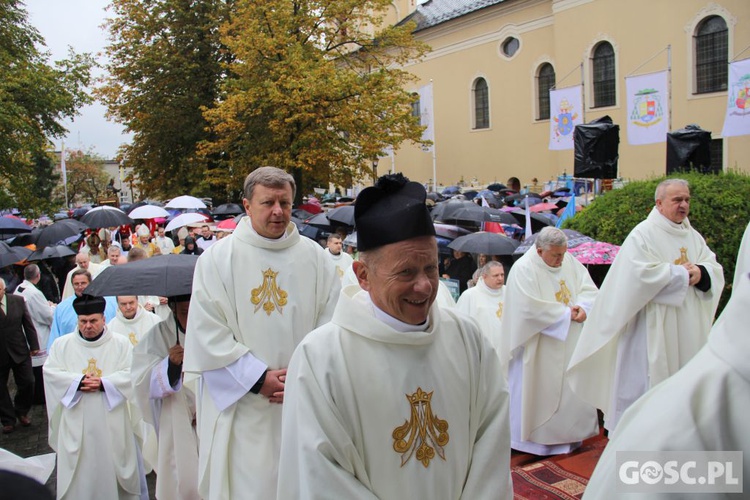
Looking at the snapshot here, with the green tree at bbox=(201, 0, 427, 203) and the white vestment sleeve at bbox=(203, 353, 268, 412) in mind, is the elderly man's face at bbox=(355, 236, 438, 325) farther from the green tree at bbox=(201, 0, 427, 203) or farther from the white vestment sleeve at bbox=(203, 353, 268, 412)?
the green tree at bbox=(201, 0, 427, 203)

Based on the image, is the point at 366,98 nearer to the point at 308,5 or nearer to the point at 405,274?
the point at 308,5

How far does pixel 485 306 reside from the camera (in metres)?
7.41

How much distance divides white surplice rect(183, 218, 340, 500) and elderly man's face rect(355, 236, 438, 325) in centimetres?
162

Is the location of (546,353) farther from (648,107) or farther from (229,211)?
(229,211)

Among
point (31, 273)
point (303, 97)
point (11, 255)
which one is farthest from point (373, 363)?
point (303, 97)

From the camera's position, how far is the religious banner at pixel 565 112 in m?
22.7

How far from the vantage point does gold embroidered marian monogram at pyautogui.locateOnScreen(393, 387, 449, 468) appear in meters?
2.61

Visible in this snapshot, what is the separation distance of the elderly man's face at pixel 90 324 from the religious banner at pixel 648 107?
16623 mm

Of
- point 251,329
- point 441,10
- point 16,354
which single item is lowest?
point 16,354

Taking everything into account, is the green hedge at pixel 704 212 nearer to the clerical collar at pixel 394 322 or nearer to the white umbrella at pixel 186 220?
the clerical collar at pixel 394 322

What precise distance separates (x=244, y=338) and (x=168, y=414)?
4.54 feet

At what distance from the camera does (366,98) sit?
2242 centimetres

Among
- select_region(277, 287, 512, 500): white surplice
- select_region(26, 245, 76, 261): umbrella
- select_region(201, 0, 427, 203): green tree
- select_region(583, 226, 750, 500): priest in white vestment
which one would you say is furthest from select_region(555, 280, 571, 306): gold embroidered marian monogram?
select_region(201, 0, 427, 203): green tree

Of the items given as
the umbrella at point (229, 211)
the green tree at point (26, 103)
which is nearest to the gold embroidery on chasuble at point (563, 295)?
the green tree at point (26, 103)
